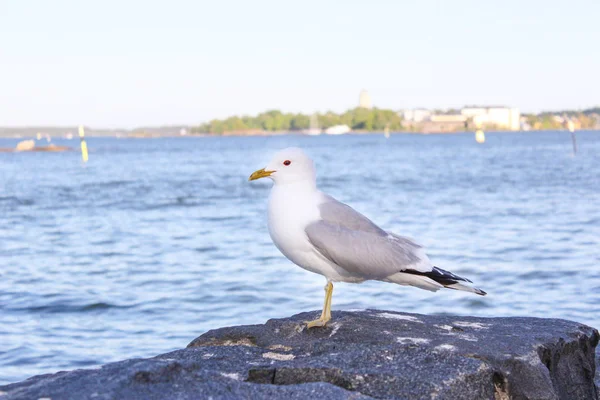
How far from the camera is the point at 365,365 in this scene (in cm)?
382

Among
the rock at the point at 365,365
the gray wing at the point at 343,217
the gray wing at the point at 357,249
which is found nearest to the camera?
the rock at the point at 365,365

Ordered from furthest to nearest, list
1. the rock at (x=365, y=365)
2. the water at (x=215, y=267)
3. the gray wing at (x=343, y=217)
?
the water at (x=215, y=267) → the gray wing at (x=343, y=217) → the rock at (x=365, y=365)

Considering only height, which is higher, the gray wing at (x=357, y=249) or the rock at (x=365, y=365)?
the gray wing at (x=357, y=249)

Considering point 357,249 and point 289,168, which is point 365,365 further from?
point 289,168

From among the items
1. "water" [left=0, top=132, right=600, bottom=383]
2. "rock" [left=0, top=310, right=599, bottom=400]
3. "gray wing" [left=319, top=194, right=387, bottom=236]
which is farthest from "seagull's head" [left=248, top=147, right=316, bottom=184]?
"water" [left=0, top=132, right=600, bottom=383]

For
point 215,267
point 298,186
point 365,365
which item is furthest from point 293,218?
point 215,267

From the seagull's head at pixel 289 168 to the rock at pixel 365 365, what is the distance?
82 cm

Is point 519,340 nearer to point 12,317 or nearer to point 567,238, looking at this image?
point 12,317

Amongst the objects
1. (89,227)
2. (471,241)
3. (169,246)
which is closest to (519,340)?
(471,241)

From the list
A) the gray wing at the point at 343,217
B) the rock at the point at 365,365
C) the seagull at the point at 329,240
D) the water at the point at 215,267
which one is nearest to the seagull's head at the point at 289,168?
the seagull at the point at 329,240

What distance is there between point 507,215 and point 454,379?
2025 cm

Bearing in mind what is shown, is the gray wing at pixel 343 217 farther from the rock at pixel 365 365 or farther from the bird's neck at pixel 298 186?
the rock at pixel 365 365

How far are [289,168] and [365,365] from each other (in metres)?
1.49

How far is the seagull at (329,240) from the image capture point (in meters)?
4.79
